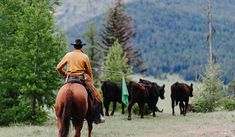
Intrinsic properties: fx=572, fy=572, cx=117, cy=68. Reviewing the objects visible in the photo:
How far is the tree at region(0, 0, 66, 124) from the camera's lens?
100 feet

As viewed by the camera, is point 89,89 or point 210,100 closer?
point 89,89

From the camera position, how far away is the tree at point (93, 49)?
266ft

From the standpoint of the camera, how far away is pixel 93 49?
82.2 m

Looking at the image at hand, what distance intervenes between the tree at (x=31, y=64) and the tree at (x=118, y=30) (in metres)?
48.1

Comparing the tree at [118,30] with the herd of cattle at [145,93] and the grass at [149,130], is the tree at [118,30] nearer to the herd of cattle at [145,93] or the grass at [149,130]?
the herd of cattle at [145,93]

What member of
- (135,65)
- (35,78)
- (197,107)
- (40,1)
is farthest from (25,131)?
(135,65)

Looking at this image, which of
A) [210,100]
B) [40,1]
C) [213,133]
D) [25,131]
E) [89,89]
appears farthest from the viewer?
[210,100]

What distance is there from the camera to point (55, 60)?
103ft

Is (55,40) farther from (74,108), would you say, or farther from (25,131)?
(74,108)

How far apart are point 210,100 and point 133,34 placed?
4169cm

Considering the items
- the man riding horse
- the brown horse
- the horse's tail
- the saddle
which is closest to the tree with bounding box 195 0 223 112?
the man riding horse

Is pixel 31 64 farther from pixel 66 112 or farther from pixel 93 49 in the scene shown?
pixel 93 49

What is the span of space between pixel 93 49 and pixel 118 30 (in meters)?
4.63

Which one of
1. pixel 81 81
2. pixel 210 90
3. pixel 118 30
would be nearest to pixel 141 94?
pixel 210 90
